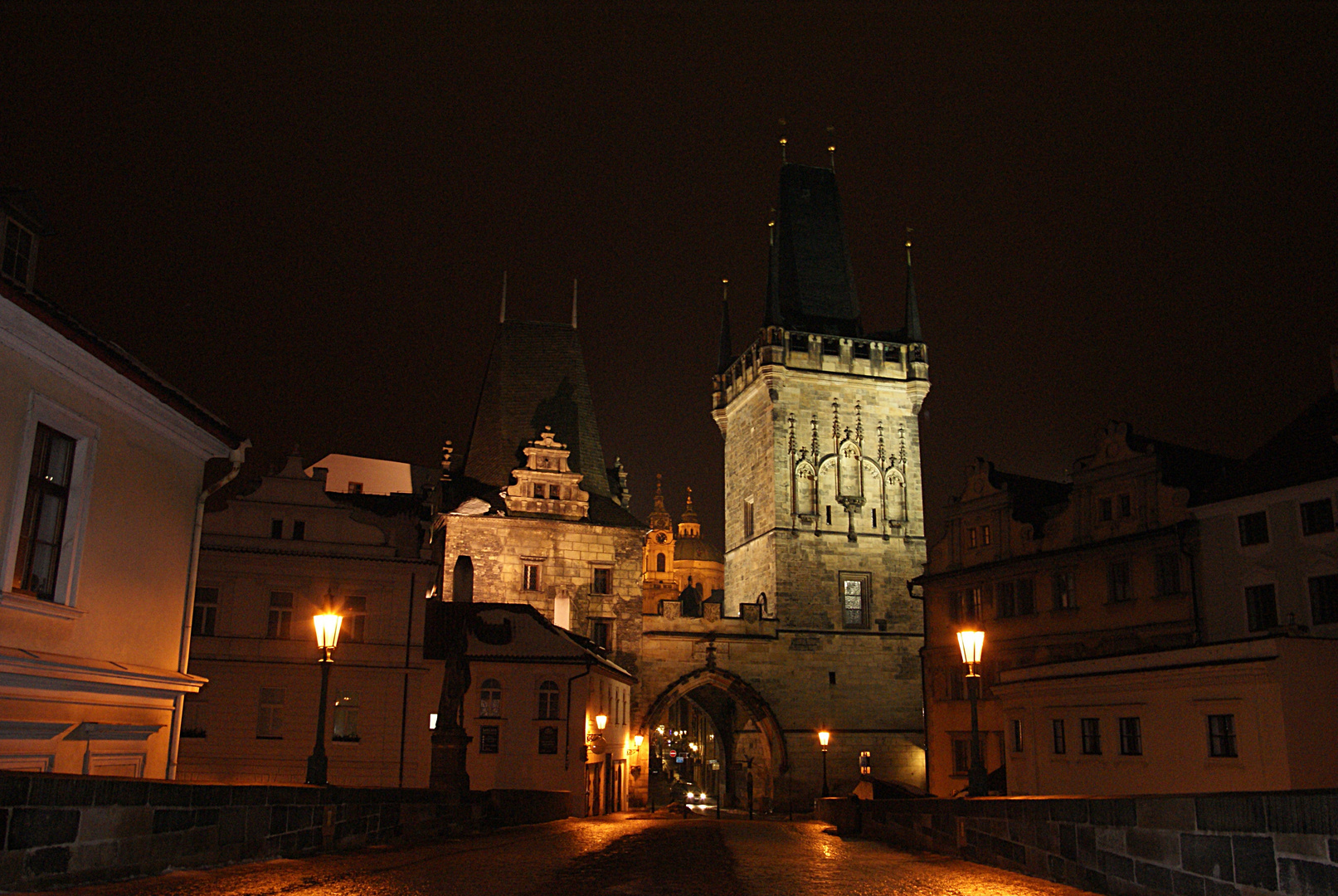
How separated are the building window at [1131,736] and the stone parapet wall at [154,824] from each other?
1605 cm

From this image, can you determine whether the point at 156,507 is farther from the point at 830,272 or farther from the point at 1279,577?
the point at 830,272

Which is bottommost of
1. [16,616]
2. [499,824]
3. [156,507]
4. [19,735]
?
[499,824]

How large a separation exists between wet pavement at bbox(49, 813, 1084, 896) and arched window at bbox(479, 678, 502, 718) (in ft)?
58.2

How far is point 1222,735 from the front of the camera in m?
21.8

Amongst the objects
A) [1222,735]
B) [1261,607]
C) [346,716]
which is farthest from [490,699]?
[1261,607]

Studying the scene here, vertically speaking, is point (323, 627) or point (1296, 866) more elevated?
point (323, 627)

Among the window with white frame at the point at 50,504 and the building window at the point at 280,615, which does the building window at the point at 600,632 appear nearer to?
the building window at the point at 280,615

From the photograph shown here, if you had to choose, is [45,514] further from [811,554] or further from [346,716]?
[811,554]

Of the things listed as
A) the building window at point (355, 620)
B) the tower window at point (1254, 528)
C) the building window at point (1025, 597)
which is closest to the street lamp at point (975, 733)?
the tower window at point (1254, 528)

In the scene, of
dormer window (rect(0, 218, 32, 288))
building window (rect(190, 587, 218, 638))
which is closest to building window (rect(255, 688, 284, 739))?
building window (rect(190, 587, 218, 638))

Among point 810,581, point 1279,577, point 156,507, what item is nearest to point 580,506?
point 810,581

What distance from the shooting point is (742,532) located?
56.0m

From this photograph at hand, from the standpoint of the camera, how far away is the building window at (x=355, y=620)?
30.5 m

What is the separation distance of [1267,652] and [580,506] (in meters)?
28.5
